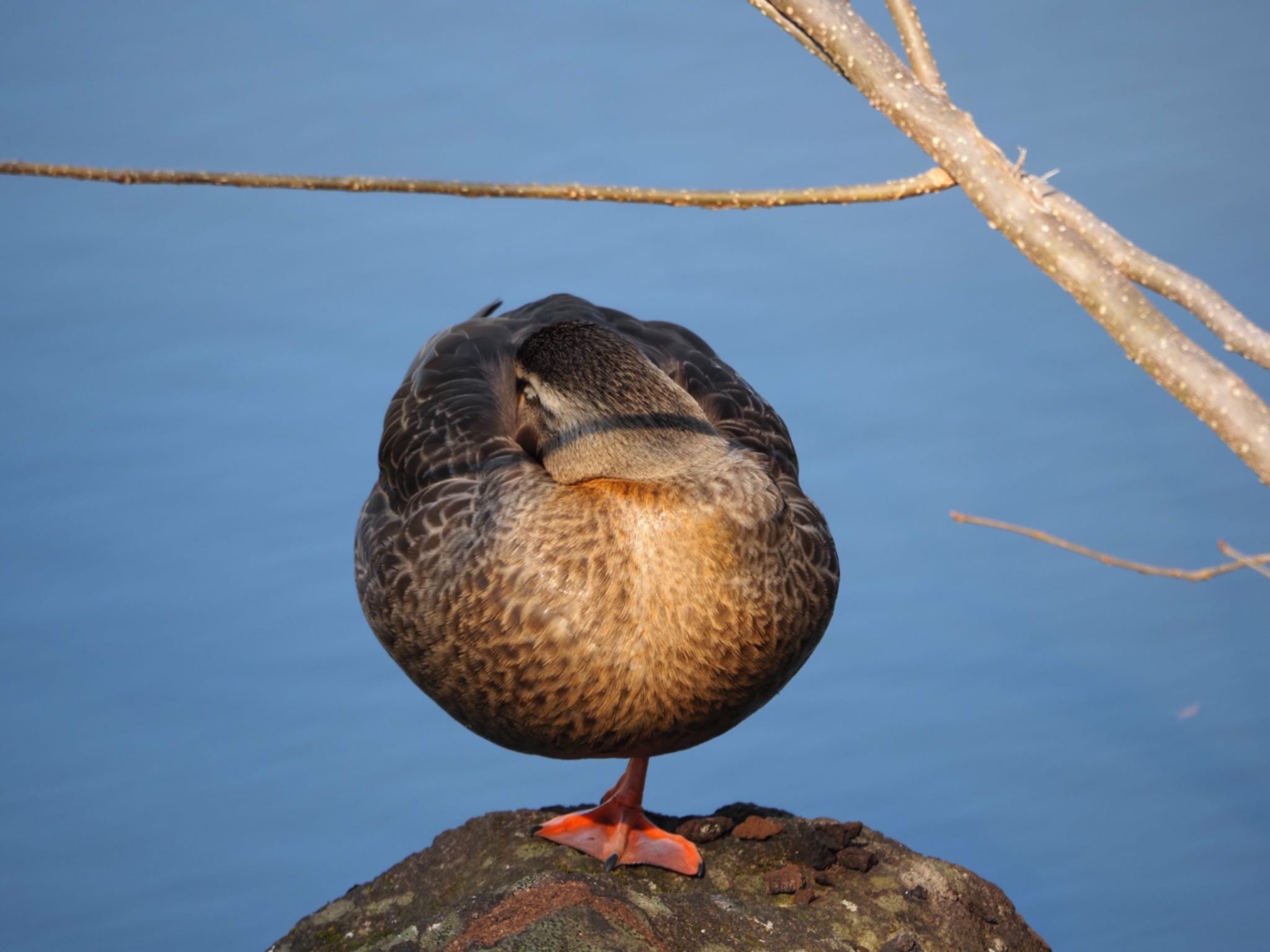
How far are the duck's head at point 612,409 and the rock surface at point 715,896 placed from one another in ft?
2.89

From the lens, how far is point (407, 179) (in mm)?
1293

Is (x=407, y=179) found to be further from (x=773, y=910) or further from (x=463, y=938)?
(x=773, y=910)

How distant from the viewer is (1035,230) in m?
1.35

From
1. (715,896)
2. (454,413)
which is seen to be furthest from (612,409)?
(715,896)

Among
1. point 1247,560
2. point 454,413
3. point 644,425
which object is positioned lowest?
point 1247,560

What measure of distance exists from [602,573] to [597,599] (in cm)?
5

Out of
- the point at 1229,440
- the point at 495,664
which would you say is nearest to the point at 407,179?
the point at 1229,440

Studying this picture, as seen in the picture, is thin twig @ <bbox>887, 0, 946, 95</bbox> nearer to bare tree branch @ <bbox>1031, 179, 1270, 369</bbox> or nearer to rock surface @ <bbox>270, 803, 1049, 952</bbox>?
bare tree branch @ <bbox>1031, 179, 1270, 369</bbox>

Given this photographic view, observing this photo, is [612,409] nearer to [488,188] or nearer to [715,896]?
[715,896]

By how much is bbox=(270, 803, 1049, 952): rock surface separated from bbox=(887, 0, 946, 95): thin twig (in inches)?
71.8

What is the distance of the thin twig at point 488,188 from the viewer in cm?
122

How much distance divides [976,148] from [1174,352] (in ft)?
0.97

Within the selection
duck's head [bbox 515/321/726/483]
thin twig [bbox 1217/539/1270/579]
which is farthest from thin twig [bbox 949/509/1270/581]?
duck's head [bbox 515/321/726/483]

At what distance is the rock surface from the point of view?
9.46ft
